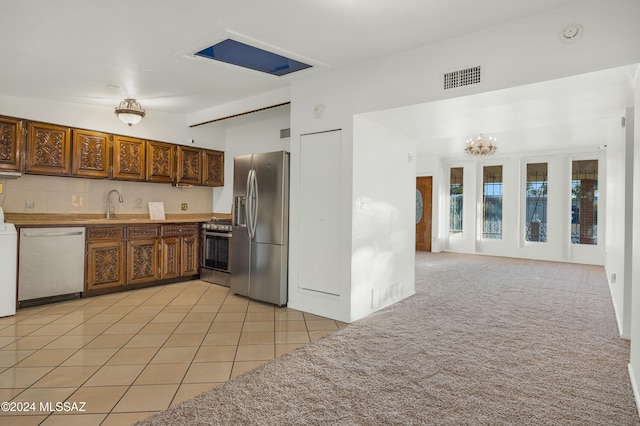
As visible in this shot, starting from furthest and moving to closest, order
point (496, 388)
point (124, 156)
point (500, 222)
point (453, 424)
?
point (500, 222) < point (124, 156) < point (496, 388) < point (453, 424)

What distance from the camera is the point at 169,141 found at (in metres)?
5.80

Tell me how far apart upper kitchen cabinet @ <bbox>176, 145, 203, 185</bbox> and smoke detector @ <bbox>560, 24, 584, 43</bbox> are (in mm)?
5155

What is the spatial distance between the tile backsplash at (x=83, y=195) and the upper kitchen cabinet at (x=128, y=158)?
36 centimetres

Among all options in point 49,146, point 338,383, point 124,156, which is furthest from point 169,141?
point 338,383

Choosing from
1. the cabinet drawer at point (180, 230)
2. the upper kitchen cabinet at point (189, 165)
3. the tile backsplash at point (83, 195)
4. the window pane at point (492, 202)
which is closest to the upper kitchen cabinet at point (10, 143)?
the tile backsplash at point (83, 195)

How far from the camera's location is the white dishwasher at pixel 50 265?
13.4 feet

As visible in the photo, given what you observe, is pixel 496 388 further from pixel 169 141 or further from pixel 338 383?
pixel 169 141

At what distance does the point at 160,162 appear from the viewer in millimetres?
5625

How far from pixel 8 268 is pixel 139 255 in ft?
4.77

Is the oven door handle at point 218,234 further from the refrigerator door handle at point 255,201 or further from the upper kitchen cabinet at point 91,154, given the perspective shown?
the upper kitchen cabinet at point 91,154

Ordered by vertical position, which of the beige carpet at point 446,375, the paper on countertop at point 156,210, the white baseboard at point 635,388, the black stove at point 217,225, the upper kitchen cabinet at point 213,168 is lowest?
the beige carpet at point 446,375

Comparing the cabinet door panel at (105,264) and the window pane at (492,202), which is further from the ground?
the window pane at (492,202)

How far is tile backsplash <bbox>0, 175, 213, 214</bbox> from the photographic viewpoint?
183 inches

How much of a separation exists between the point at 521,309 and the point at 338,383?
115 inches
